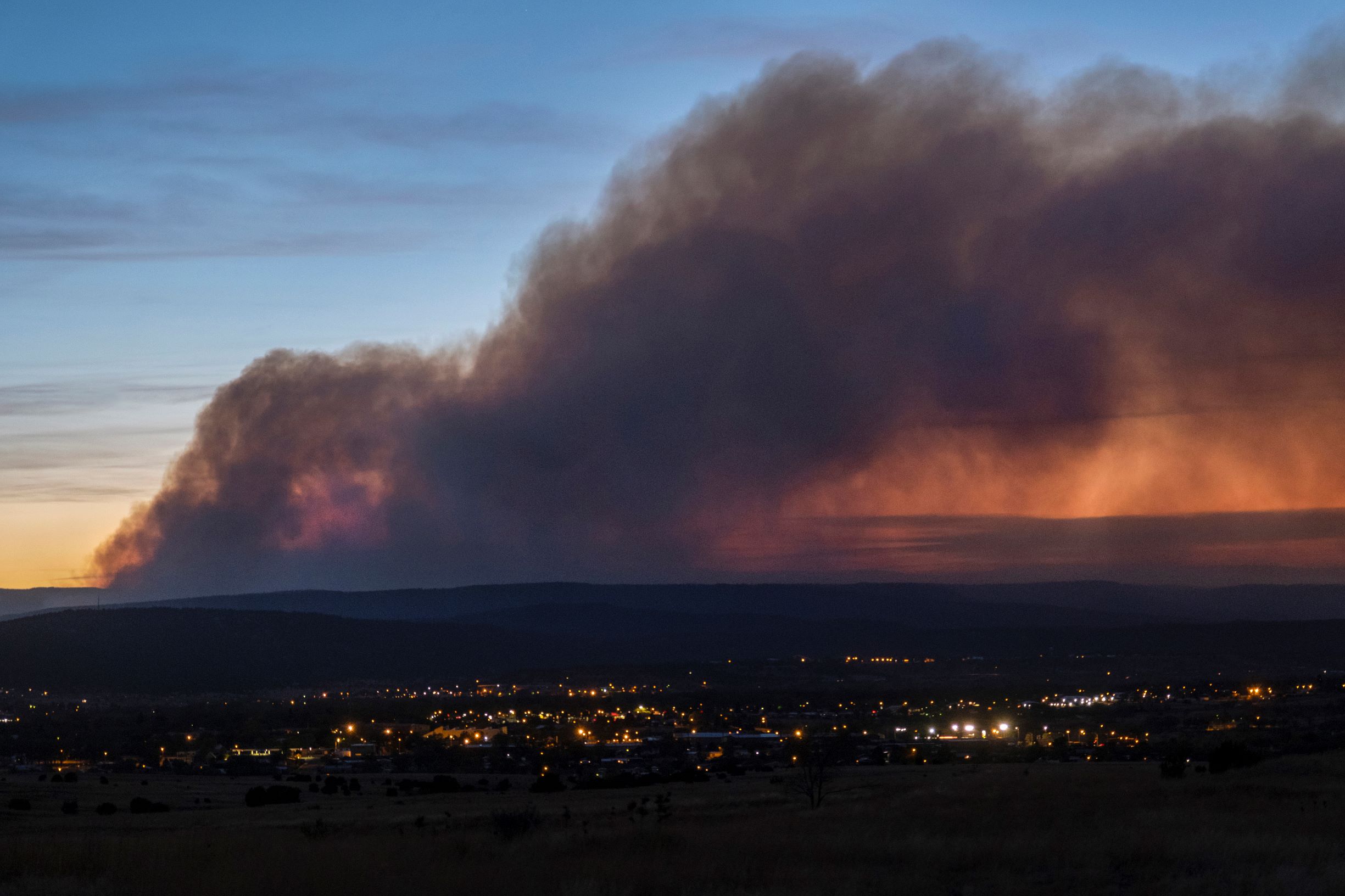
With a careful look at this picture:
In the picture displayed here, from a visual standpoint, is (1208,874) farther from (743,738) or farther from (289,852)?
(743,738)

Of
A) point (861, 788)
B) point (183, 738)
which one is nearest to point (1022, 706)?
point (183, 738)

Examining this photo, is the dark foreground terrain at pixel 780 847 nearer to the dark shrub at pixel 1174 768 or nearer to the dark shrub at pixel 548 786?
the dark shrub at pixel 1174 768

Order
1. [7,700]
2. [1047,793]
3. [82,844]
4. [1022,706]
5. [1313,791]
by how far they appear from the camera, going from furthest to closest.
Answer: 1. [7,700]
2. [1022,706]
3. [1047,793]
4. [1313,791]
5. [82,844]

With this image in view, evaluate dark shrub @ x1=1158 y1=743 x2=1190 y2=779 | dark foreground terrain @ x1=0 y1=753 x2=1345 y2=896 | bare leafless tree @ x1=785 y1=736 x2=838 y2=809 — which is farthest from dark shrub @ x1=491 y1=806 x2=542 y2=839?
dark shrub @ x1=1158 y1=743 x2=1190 y2=779

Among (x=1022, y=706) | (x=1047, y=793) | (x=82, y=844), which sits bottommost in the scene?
(x=1022, y=706)

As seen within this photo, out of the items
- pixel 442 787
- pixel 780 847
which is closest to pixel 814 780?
pixel 780 847

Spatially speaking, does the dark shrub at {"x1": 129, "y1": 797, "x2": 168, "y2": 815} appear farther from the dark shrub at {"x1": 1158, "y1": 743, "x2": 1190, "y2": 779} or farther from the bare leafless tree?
the dark shrub at {"x1": 1158, "y1": 743, "x2": 1190, "y2": 779}
